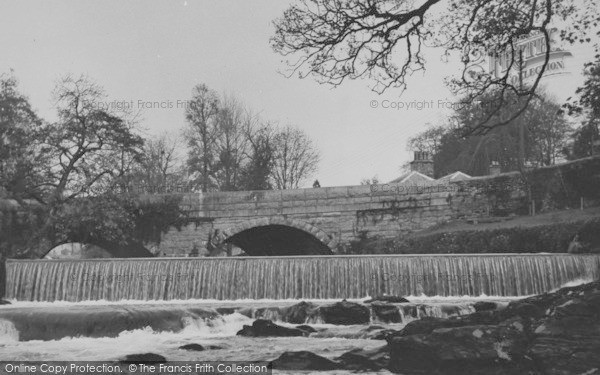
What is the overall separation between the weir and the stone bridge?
8991 millimetres

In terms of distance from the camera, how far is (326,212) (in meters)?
26.3

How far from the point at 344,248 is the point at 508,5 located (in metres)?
18.3

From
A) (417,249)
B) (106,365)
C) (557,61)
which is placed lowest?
(106,365)

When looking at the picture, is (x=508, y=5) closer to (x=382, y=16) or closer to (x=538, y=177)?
(x=382, y=16)

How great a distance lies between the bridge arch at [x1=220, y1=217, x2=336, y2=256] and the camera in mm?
26328

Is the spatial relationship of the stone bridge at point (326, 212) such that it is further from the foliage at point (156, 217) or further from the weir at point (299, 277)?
the weir at point (299, 277)

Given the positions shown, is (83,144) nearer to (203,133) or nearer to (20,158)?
(20,158)

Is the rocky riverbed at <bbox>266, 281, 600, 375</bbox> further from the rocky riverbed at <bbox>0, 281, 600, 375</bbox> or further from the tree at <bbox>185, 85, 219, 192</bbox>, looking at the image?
the tree at <bbox>185, 85, 219, 192</bbox>

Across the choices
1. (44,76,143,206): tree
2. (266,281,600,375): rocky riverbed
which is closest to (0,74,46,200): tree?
(44,76,143,206): tree

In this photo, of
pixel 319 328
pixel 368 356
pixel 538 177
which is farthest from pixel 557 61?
pixel 368 356

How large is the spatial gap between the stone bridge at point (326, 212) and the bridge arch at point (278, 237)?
0.04 meters

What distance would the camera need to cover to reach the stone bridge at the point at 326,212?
25.9 metres

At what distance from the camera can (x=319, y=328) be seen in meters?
12.3
